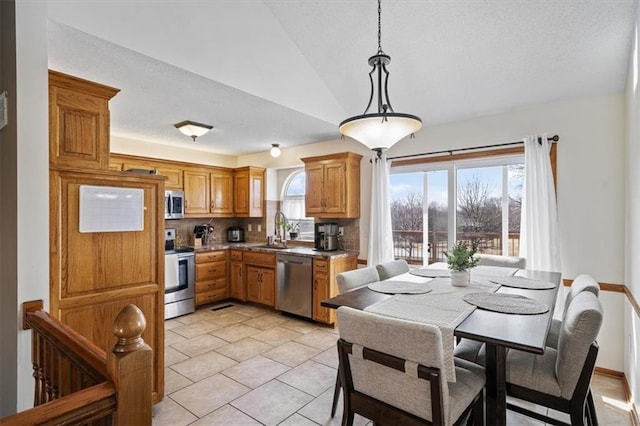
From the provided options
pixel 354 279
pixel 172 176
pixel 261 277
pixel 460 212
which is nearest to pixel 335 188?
pixel 460 212

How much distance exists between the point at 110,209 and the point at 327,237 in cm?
288

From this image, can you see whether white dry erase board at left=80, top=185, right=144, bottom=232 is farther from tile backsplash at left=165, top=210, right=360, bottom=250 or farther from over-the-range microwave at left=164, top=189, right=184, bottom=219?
tile backsplash at left=165, top=210, right=360, bottom=250

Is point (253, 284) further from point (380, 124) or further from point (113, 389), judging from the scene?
point (113, 389)

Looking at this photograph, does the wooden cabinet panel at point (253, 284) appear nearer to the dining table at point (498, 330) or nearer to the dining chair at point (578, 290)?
the dining table at point (498, 330)

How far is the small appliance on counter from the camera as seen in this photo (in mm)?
5945

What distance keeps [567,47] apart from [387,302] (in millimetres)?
2549

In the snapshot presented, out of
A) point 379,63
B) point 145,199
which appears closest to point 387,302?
point 379,63

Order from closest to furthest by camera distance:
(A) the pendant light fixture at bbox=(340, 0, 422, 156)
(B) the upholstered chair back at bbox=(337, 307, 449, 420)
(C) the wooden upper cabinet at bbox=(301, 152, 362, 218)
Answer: (B) the upholstered chair back at bbox=(337, 307, 449, 420), (A) the pendant light fixture at bbox=(340, 0, 422, 156), (C) the wooden upper cabinet at bbox=(301, 152, 362, 218)

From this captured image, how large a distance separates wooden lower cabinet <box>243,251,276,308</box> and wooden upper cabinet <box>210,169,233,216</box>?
979 mm

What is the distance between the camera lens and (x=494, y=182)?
3.66m

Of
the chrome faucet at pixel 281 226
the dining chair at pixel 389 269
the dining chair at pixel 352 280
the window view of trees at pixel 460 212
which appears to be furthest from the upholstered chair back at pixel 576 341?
the chrome faucet at pixel 281 226

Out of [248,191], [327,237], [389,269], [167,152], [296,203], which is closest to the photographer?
[389,269]

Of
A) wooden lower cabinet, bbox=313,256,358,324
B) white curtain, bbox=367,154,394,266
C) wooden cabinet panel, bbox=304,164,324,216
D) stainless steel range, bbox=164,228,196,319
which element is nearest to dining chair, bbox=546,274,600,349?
white curtain, bbox=367,154,394,266

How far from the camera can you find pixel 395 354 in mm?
1439
